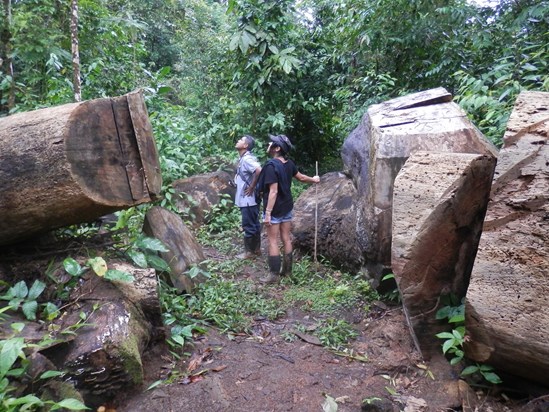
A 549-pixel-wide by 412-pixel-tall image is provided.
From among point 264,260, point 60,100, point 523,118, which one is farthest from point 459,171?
point 60,100

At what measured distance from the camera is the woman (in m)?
5.14

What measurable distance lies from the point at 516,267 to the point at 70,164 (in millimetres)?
2929

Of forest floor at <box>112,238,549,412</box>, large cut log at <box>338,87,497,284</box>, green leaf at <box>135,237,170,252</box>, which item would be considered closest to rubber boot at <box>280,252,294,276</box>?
large cut log at <box>338,87,497,284</box>

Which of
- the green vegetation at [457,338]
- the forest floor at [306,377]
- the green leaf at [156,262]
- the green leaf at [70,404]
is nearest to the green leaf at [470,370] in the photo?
the green vegetation at [457,338]

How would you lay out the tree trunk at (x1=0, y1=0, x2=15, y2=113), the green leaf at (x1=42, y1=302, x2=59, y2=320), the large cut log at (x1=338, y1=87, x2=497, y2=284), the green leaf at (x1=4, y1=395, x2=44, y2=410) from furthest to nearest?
the tree trunk at (x1=0, y1=0, x2=15, y2=113), the large cut log at (x1=338, y1=87, x2=497, y2=284), the green leaf at (x1=42, y1=302, x2=59, y2=320), the green leaf at (x1=4, y1=395, x2=44, y2=410)

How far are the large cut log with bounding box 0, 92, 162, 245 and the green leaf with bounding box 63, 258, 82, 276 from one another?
0.30 meters

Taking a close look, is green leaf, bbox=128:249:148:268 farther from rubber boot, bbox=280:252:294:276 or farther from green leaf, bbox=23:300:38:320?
rubber boot, bbox=280:252:294:276

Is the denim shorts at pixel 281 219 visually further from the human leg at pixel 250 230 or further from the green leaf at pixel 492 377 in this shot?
the green leaf at pixel 492 377

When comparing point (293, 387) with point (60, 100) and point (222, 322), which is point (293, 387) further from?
point (60, 100)

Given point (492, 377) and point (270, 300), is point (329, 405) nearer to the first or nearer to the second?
point (492, 377)

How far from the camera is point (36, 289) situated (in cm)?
304

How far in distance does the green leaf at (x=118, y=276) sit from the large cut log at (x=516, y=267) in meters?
2.34

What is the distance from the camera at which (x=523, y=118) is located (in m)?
2.84

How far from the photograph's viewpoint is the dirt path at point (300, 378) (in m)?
2.73
